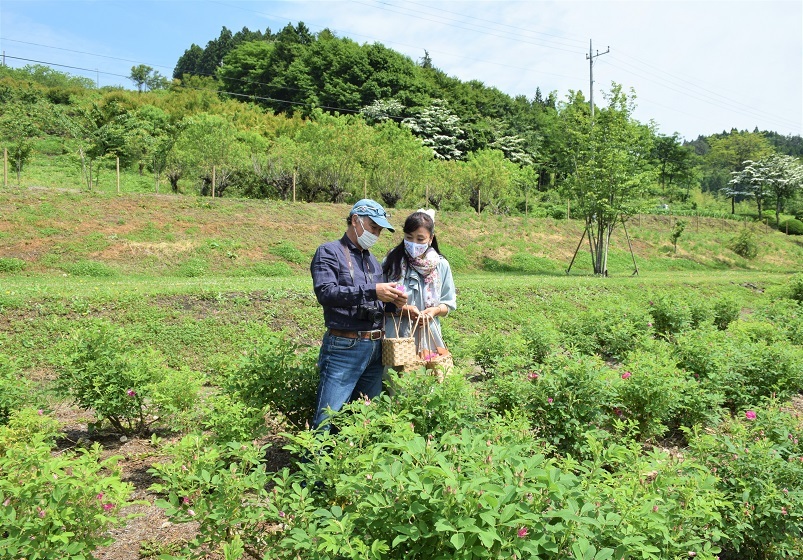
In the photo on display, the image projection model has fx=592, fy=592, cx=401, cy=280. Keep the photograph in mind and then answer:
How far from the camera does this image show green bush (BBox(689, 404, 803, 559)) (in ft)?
9.71

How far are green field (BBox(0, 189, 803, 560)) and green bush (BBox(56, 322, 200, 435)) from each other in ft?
0.06

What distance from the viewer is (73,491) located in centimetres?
220

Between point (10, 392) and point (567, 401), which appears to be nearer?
point (567, 401)

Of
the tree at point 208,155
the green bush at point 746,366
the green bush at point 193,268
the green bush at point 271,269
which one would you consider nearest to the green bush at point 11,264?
the green bush at point 193,268

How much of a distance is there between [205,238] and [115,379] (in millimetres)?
13206

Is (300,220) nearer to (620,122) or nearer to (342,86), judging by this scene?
(620,122)

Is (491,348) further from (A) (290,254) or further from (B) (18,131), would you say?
(B) (18,131)

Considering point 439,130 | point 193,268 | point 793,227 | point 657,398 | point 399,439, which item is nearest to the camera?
point 399,439

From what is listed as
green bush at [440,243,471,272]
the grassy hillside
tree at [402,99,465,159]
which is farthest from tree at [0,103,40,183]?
tree at [402,99,465,159]

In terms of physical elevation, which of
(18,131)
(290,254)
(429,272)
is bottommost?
(290,254)

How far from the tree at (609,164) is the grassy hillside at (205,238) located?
10.1 ft

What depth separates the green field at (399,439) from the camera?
6.63ft

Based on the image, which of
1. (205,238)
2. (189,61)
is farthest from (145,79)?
(205,238)

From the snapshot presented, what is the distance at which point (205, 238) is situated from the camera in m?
16.9
